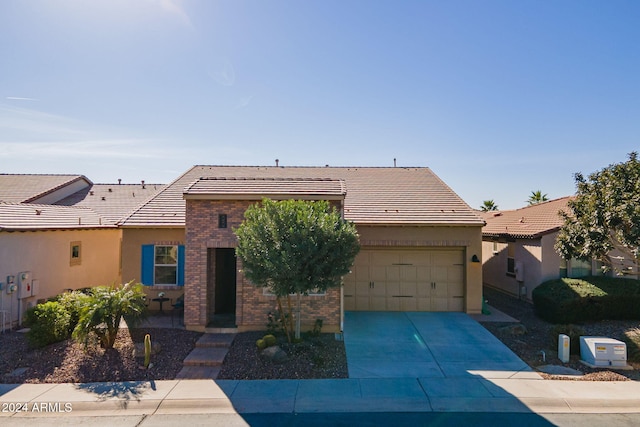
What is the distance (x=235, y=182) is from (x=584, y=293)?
11.9 m

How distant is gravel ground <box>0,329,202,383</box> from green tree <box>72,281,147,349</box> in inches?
17.5

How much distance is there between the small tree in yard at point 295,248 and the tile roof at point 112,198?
433 inches

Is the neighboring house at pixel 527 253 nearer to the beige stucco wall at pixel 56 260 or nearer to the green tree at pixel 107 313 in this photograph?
the green tree at pixel 107 313

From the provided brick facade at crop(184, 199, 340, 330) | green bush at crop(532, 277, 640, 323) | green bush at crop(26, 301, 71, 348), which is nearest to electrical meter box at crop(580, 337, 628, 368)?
green bush at crop(532, 277, 640, 323)

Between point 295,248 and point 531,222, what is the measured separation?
12259mm

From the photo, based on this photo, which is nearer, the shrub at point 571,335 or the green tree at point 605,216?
the shrub at point 571,335

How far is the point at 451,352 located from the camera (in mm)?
9766

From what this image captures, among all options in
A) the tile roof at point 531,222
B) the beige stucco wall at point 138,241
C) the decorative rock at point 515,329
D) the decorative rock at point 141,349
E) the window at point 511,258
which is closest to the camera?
the decorative rock at point 141,349

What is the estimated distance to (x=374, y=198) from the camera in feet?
52.0

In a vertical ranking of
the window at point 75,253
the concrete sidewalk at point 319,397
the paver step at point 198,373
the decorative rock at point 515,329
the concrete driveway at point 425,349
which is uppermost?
the window at point 75,253

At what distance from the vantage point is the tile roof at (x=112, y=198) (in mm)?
18344

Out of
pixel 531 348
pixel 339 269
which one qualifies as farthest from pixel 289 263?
pixel 531 348

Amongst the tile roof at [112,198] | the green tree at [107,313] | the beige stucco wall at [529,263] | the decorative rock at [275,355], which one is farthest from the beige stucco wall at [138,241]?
the beige stucco wall at [529,263]

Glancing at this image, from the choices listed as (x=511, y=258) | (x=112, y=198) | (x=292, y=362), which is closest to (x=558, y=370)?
(x=292, y=362)
